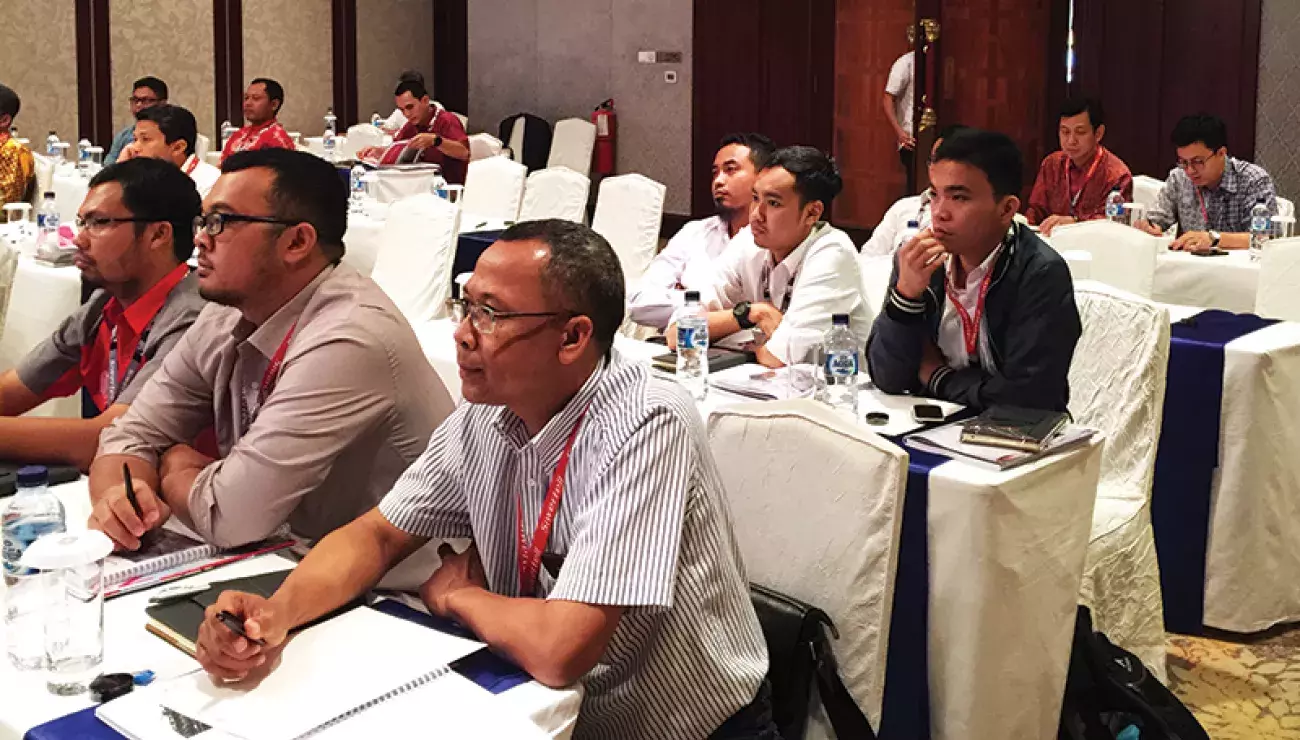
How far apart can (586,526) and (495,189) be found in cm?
575

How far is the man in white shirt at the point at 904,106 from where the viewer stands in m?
9.76

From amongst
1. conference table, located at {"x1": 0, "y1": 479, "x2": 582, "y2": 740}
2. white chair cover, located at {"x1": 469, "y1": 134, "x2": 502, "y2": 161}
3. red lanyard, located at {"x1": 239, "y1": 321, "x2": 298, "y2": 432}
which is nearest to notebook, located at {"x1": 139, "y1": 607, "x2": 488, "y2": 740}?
conference table, located at {"x1": 0, "y1": 479, "x2": 582, "y2": 740}

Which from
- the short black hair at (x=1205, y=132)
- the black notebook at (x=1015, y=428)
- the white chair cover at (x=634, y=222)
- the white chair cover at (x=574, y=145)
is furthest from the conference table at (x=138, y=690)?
the white chair cover at (x=574, y=145)

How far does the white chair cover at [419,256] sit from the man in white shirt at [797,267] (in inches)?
54.4

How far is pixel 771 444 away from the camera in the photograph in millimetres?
2447

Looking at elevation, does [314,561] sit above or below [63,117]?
below

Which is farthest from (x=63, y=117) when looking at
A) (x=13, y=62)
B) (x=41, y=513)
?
(x=41, y=513)

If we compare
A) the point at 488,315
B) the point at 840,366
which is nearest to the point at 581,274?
the point at 488,315

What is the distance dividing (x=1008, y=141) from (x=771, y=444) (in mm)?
1241

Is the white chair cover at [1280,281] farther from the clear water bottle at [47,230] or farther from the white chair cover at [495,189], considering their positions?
the clear water bottle at [47,230]

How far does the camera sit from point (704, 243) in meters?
4.78

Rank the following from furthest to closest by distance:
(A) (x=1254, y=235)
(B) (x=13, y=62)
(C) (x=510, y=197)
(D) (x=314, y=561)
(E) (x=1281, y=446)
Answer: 1. (B) (x=13, y=62)
2. (C) (x=510, y=197)
3. (A) (x=1254, y=235)
4. (E) (x=1281, y=446)
5. (D) (x=314, y=561)

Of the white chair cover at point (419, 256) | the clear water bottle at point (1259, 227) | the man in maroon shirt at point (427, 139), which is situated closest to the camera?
the white chair cover at point (419, 256)

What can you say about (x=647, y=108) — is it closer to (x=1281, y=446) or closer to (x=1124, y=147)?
(x=1124, y=147)
